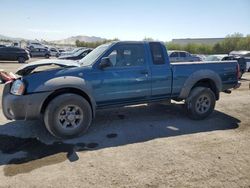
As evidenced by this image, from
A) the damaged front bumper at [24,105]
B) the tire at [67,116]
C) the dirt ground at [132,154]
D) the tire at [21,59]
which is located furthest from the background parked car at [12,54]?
the tire at [67,116]

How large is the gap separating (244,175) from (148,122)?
9.11 ft

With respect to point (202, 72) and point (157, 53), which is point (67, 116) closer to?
point (157, 53)

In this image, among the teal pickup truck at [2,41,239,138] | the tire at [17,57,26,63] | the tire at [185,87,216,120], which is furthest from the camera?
the tire at [17,57,26,63]

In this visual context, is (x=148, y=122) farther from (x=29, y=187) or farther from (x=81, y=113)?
(x=29, y=187)

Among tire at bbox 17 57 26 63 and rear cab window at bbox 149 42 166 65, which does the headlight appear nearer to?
rear cab window at bbox 149 42 166 65

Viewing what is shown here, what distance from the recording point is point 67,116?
17.0 feet

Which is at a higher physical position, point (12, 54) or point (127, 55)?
point (127, 55)

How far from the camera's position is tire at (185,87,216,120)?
6570 mm

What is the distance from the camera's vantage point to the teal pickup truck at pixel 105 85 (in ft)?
16.1

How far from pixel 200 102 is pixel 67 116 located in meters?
3.37

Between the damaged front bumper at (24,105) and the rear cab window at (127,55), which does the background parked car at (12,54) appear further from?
the damaged front bumper at (24,105)

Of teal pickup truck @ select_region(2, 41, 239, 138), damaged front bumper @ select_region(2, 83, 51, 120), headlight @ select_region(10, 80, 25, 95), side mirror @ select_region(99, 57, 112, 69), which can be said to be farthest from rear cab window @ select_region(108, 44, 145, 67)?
headlight @ select_region(10, 80, 25, 95)

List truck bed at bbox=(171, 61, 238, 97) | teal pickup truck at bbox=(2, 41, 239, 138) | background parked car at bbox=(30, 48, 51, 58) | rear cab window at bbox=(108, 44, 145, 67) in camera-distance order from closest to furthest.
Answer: teal pickup truck at bbox=(2, 41, 239, 138), rear cab window at bbox=(108, 44, 145, 67), truck bed at bbox=(171, 61, 238, 97), background parked car at bbox=(30, 48, 51, 58)

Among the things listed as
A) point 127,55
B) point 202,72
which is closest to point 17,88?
point 127,55
